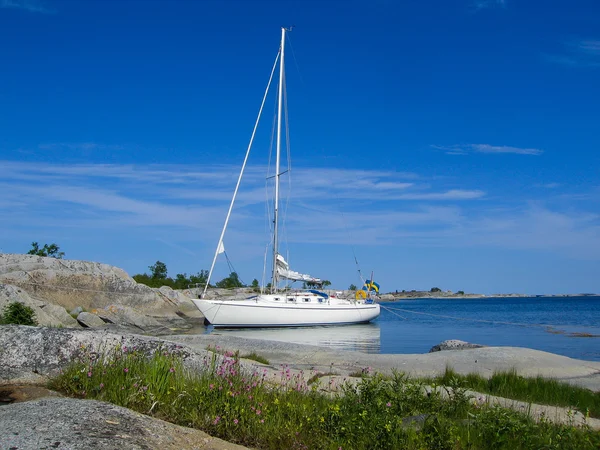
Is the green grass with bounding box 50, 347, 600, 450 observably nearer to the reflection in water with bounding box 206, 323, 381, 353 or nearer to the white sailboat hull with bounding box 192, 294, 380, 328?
the reflection in water with bounding box 206, 323, 381, 353

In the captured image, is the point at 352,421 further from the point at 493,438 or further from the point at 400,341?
the point at 400,341

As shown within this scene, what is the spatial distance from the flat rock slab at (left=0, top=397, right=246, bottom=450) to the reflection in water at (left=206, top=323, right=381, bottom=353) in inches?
910

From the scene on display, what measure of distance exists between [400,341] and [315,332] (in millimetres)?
7013

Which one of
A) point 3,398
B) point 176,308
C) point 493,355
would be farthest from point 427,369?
point 176,308

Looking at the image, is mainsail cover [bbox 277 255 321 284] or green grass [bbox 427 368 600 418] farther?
mainsail cover [bbox 277 255 321 284]

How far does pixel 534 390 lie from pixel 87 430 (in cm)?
896

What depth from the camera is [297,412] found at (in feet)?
19.8

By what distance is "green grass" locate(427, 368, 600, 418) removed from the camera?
10091 mm

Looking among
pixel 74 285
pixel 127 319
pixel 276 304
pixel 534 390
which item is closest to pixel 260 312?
pixel 276 304

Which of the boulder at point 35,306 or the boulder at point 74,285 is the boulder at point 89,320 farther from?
the boulder at point 74,285

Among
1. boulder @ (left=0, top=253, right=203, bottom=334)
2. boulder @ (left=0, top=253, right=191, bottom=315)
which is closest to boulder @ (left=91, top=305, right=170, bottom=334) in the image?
boulder @ (left=0, top=253, right=203, bottom=334)

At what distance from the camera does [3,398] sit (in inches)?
254

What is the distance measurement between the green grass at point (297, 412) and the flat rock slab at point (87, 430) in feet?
1.56

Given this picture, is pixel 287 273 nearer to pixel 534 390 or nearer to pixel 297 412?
pixel 534 390
